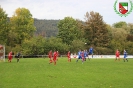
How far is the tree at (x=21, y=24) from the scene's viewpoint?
83938 mm

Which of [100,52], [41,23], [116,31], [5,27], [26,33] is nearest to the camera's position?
[5,27]

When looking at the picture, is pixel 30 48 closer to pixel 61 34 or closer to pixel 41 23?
pixel 61 34

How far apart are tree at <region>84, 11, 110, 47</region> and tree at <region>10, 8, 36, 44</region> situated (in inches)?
834

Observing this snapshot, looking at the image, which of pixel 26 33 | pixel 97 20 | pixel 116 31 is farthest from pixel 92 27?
pixel 26 33

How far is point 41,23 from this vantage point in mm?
159500

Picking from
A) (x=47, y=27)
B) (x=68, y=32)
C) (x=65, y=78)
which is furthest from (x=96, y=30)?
(x=65, y=78)

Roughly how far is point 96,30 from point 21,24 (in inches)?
1056

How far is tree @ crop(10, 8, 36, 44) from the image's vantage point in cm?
8394

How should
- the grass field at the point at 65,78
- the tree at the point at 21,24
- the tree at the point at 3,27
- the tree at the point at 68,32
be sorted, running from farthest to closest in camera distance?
the tree at the point at 68,32 → the tree at the point at 21,24 → the tree at the point at 3,27 → the grass field at the point at 65,78

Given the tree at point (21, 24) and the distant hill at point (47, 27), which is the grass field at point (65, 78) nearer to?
the tree at point (21, 24)

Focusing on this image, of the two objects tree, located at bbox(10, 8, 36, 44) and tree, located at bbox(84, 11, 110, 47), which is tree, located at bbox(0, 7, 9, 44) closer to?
tree, located at bbox(10, 8, 36, 44)

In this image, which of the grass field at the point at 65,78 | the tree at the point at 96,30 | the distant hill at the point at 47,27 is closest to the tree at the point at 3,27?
the tree at the point at 96,30

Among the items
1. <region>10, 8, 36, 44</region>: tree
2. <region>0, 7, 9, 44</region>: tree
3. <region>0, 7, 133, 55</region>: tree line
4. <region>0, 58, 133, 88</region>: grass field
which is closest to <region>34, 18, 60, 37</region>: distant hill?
<region>0, 7, 133, 55</region>: tree line

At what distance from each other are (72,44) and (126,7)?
5607cm
